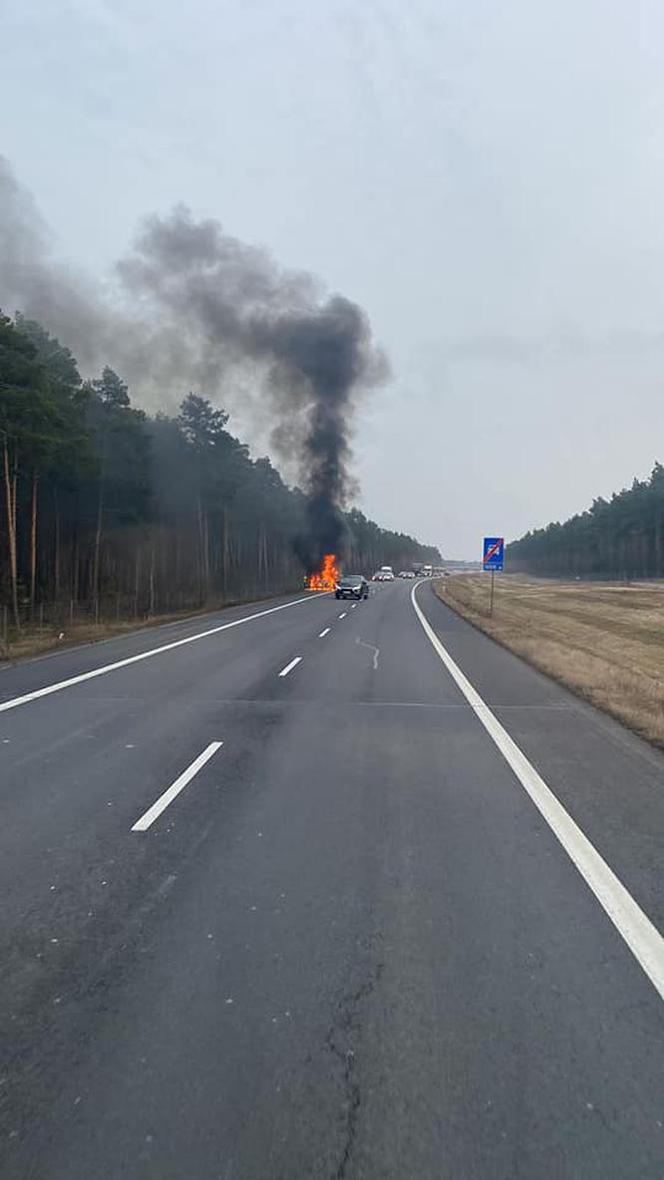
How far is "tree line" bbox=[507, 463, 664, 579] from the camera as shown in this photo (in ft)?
300

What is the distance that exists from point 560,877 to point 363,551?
136580 millimetres

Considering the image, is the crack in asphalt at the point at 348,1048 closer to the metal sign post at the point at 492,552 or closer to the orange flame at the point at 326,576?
the metal sign post at the point at 492,552

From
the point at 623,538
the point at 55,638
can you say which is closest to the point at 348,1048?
the point at 55,638

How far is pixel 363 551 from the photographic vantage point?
461ft

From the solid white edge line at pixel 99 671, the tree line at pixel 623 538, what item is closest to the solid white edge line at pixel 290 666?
the solid white edge line at pixel 99 671

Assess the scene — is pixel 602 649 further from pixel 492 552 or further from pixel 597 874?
pixel 597 874

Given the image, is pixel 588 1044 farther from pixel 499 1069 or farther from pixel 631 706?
pixel 631 706

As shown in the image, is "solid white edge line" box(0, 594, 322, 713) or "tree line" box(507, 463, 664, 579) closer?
"solid white edge line" box(0, 594, 322, 713)

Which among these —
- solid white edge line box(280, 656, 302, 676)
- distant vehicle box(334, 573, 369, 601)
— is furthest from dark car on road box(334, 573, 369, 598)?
solid white edge line box(280, 656, 302, 676)

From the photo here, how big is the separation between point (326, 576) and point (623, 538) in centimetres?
5420

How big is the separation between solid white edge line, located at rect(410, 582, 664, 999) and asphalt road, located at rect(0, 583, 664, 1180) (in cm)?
5

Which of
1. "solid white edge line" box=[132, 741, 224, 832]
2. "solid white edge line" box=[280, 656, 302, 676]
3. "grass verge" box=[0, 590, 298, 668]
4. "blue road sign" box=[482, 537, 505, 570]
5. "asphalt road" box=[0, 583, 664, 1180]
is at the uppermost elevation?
"blue road sign" box=[482, 537, 505, 570]

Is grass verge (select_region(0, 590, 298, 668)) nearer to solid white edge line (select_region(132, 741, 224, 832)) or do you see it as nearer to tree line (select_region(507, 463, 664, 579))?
solid white edge line (select_region(132, 741, 224, 832))

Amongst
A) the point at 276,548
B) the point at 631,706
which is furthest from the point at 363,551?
the point at 631,706
